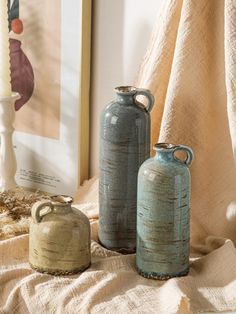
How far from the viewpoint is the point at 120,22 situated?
5.01ft

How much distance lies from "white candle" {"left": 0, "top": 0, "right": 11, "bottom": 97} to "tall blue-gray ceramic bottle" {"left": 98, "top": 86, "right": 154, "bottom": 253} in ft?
1.09

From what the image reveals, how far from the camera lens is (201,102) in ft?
4.47

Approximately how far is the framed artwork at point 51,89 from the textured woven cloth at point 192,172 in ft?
0.54

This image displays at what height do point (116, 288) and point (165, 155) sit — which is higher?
point (165, 155)

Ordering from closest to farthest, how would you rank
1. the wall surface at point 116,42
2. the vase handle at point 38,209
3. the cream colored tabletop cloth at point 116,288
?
the cream colored tabletop cloth at point 116,288 < the vase handle at point 38,209 < the wall surface at point 116,42

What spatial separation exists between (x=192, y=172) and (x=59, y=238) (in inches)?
11.1

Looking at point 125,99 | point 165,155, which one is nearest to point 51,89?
point 125,99

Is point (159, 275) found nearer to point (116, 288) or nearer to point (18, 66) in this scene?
point (116, 288)

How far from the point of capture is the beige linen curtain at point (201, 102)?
134cm

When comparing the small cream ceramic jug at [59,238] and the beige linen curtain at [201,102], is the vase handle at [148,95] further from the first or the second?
the small cream ceramic jug at [59,238]

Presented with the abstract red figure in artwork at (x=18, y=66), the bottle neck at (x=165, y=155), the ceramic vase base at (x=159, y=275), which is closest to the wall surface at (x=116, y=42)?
the abstract red figure in artwork at (x=18, y=66)

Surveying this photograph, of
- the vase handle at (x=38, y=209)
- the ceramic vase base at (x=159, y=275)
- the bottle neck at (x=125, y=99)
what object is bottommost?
the ceramic vase base at (x=159, y=275)

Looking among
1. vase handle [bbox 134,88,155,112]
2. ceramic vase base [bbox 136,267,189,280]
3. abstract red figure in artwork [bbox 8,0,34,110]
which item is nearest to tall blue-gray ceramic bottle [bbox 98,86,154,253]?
vase handle [bbox 134,88,155,112]

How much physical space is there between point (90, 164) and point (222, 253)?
439 millimetres
